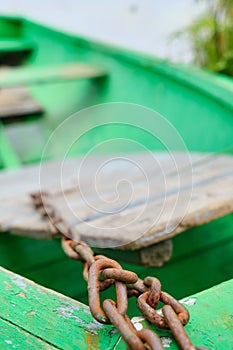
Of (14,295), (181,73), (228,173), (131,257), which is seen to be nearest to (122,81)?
(181,73)

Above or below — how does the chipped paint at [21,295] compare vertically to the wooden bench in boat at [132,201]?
above

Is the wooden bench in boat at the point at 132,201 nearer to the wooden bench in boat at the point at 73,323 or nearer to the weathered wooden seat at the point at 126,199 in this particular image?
the weathered wooden seat at the point at 126,199

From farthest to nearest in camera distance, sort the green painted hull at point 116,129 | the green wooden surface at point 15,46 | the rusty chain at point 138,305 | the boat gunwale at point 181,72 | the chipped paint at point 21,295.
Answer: the green wooden surface at point 15,46 → the boat gunwale at point 181,72 → the green painted hull at point 116,129 → the chipped paint at point 21,295 → the rusty chain at point 138,305

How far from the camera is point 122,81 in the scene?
2783 mm

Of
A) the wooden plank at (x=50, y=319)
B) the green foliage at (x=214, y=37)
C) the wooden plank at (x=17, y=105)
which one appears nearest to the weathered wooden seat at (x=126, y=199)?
the wooden plank at (x=50, y=319)

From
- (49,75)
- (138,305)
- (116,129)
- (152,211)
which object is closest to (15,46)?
(49,75)

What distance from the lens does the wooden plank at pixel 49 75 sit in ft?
8.66

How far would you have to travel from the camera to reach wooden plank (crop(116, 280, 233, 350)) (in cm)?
64

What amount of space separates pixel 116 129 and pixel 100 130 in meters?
0.12

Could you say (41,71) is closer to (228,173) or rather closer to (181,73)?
(181,73)

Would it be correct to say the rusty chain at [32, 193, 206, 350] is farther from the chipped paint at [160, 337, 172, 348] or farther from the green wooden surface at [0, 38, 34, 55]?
the green wooden surface at [0, 38, 34, 55]

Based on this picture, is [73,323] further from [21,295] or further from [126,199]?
[126,199]

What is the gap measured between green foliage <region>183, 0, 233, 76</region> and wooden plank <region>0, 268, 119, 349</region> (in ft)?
8.75

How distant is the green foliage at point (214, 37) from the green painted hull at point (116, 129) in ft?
2.63
